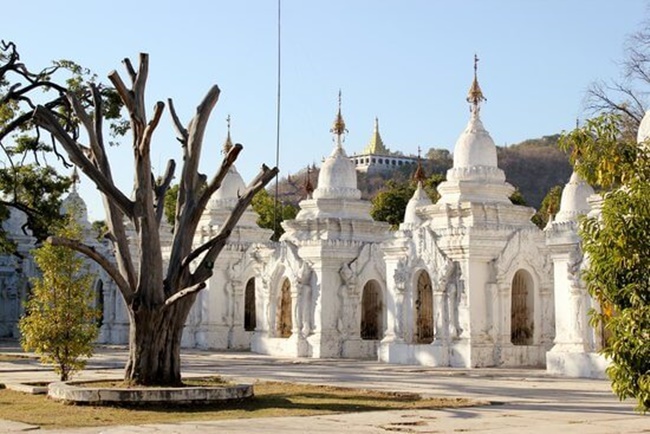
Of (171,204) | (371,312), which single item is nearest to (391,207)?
(171,204)

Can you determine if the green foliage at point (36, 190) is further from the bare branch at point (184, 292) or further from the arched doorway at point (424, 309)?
the bare branch at point (184, 292)

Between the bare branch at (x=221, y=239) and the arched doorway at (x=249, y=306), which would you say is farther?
the arched doorway at (x=249, y=306)

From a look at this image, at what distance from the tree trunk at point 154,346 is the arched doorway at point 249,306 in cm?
2617

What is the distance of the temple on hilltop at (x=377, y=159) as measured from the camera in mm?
112250

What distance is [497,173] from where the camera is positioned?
33688mm

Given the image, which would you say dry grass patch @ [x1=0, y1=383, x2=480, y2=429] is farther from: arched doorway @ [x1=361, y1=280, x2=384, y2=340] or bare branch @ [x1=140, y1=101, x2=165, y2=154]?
arched doorway @ [x1=361, y1=280, x2=384, y2=340]

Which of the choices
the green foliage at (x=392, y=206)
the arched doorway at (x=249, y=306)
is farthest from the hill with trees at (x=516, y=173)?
the arched doorway at (x=249, y=306)

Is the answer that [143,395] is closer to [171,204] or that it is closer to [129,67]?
[129,67]

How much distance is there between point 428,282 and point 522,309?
306 cm

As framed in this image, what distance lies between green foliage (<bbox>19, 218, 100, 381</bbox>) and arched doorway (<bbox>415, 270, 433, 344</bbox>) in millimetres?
13945

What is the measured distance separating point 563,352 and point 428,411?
38.6ft

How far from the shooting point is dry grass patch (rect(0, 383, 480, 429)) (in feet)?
47.5

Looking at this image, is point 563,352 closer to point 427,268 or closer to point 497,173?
point 427,268

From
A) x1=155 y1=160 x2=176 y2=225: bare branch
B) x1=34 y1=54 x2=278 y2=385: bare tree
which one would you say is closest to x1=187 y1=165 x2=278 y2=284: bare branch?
x1=34 y1=54 x2=278 y2=385: bare tree
